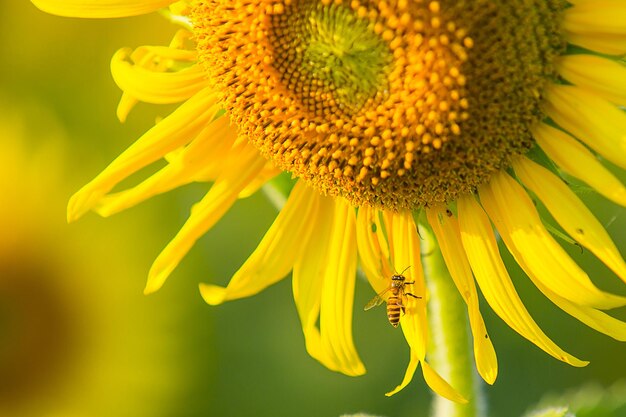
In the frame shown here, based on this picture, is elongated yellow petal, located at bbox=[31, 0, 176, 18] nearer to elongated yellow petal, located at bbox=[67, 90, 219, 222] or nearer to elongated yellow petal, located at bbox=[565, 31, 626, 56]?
elongated yellow petal, located at bbox=[67, 90, 219, 222]

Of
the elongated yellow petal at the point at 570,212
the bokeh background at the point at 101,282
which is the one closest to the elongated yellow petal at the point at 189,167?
the elongated yellow petal at the point at 570,212

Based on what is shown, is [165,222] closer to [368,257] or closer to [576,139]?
[368,257]

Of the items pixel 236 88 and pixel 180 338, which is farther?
pixel 180 338

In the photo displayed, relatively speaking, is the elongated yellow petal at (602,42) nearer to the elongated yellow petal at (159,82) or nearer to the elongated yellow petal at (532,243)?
the elongated yellow petal at (532,243)

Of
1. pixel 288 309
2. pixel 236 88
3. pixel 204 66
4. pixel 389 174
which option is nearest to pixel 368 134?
pixel 389 174

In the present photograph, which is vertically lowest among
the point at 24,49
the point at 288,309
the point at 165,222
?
the point at 288,309

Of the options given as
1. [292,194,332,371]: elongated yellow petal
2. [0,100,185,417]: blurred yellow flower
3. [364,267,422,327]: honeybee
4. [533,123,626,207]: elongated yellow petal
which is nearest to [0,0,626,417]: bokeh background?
[0,100,185,417]: blurred yellow flower
